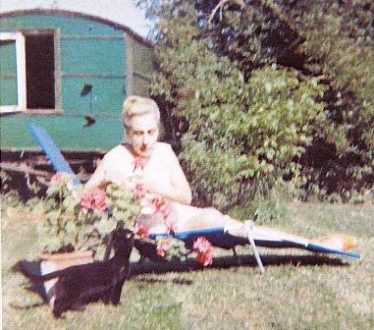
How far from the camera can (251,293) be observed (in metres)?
1.50

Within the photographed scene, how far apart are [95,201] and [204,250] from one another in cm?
36

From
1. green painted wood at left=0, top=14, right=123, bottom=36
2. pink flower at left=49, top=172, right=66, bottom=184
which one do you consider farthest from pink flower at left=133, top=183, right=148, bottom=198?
green painted wood at left=0, top=14, right=123, bottom=36

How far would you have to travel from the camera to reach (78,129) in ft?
5.30

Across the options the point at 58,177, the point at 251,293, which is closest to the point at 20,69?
the point at 58,177

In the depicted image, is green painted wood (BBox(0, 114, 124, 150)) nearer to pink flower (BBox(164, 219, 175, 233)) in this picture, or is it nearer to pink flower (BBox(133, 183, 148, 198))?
pink flower (BBox(133, 183, 148, 198))

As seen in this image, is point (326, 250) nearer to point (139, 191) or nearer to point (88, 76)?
point (139, 191)

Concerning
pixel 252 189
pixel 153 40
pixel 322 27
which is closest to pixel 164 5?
pixel 153 40

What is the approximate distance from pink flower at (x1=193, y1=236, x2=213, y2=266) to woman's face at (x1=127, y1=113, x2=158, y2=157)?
31 cm

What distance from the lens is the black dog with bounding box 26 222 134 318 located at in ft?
4.74

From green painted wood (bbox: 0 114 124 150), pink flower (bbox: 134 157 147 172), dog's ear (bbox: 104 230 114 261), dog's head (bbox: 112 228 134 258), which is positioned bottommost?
dog's ear (bbox: 104 230 114 261)

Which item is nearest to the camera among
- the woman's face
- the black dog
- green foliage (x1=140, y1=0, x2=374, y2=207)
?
green foliage (x1=140, y1=0, x2=374, y2=207)

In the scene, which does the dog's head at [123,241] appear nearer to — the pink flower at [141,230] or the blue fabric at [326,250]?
the pink flower at [141,230]

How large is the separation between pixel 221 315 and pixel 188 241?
26 cm

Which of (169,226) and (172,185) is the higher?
(172,185)
